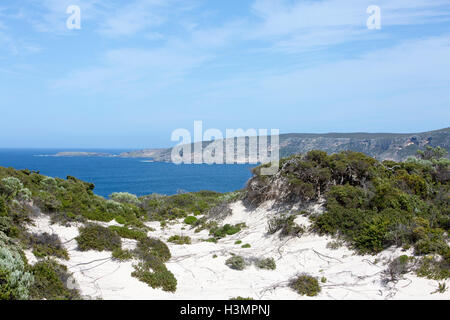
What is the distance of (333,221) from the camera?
1271cm

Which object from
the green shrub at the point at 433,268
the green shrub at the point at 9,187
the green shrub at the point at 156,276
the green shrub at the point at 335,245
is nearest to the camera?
the green shrub at the point at 433,268

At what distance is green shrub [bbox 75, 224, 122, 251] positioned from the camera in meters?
11.2

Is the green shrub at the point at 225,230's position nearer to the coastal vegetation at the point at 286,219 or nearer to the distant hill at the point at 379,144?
the coastal vegetation at the point at 286,219

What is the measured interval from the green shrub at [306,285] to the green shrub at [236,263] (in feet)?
6.96

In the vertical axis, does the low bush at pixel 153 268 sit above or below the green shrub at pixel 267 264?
above

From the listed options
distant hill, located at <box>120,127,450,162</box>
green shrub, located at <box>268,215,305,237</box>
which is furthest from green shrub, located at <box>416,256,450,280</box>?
distant hill, located at <box>120,127,450,162</box>

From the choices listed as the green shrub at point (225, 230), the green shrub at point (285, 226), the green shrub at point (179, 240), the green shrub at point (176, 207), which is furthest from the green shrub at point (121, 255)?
the green shrub at point (176, 207)

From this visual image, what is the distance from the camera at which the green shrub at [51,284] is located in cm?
732

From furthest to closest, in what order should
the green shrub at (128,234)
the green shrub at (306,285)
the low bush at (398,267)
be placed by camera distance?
the green shrub at (128,234), the low bush at (398,267), the green shrub at (306,285)

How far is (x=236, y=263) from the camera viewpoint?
1116 centimetres

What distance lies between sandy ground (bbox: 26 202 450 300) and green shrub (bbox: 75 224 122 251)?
0.90 feet

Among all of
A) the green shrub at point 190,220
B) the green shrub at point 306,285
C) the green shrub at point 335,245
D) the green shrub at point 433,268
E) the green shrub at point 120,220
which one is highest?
the green shrub at point 433,268
